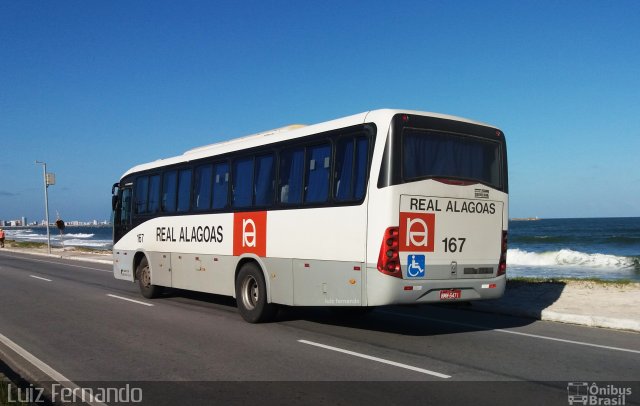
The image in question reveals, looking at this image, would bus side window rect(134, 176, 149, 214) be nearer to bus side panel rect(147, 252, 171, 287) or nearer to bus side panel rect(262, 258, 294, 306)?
bus side panel rect(147, 252, 171, 287)

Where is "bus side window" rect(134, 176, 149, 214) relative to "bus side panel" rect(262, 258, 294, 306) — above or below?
above

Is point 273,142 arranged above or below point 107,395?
above

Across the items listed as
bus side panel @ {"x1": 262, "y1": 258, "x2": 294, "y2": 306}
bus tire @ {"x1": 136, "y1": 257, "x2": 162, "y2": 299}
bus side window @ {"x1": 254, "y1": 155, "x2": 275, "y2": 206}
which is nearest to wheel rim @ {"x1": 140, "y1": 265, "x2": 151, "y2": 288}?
bus tire @ {"x1": 136, "y1": 257, "x2": 162, "y2": 299}

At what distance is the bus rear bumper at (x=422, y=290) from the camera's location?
8.36 meters

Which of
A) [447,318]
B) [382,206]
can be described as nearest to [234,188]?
[382,206]

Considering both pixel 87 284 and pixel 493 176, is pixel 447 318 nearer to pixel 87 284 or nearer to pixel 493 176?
pixel 493 176

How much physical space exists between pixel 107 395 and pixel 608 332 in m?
8.07

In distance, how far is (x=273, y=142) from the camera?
10.5 meters

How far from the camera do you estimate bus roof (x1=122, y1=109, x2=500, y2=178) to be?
879 cm

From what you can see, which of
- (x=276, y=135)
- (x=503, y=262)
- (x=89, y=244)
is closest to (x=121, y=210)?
(x=276, y=135)

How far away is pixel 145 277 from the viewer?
1505cm

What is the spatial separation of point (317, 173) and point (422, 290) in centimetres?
246

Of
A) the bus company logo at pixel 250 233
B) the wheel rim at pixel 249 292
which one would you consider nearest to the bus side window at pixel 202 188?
the bus company logo at pixel 250 233

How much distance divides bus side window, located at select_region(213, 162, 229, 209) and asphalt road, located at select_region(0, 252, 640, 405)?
2224 mm
